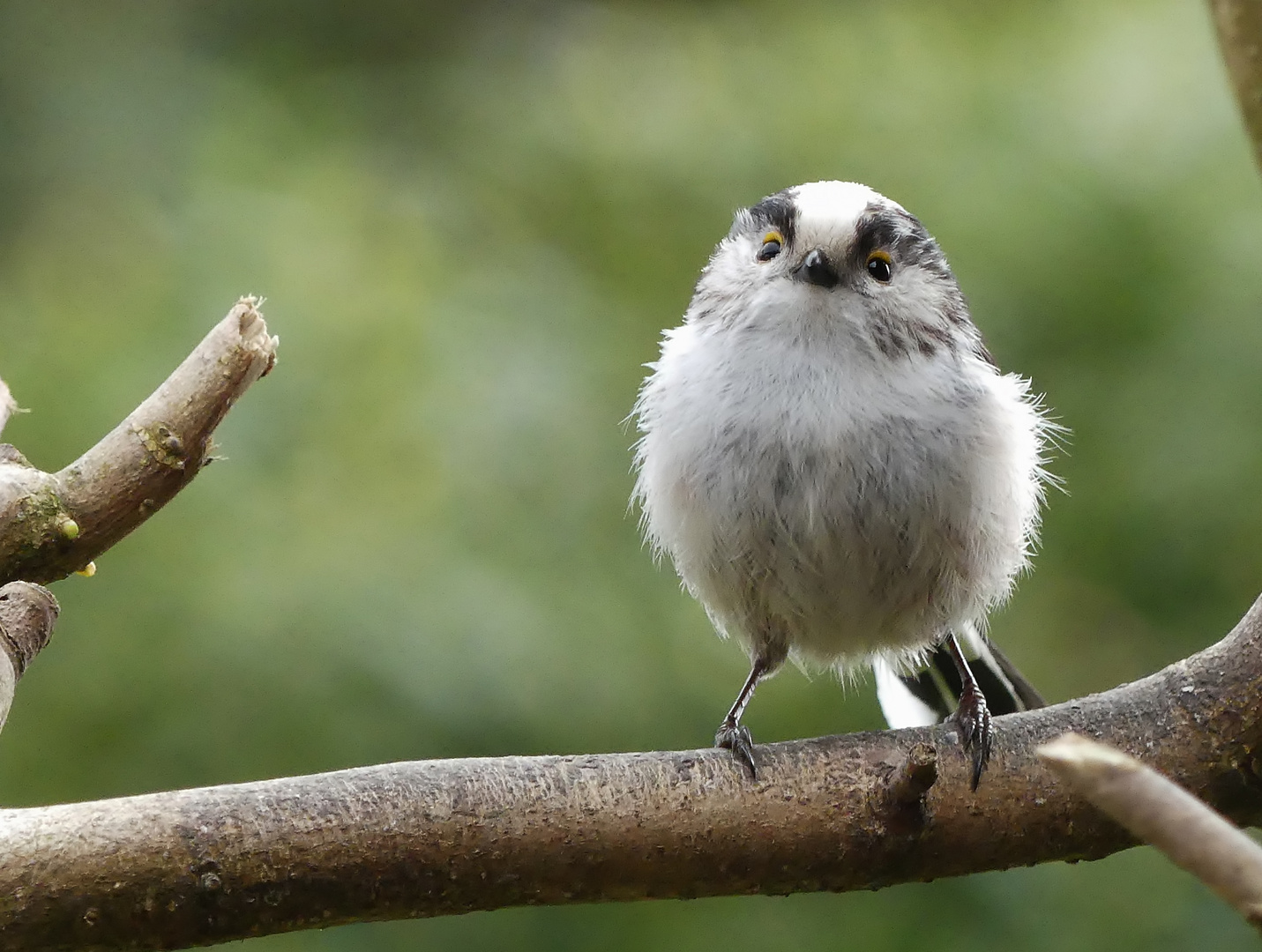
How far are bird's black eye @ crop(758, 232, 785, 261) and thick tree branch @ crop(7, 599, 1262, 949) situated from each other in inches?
36.9

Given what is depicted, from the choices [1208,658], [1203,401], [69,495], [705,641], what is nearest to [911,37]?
[1203,401]

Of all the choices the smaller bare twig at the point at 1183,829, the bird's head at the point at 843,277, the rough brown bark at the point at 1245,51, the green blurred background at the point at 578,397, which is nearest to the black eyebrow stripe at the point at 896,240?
the bird's head at the point at 843,277

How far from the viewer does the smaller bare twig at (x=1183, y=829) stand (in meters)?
1.18

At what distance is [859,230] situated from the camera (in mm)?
2648

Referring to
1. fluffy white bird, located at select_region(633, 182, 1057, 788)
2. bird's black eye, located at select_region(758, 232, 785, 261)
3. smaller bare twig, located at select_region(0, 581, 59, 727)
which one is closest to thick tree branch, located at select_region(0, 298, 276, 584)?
smaller bare twig, located at select_region(0, 581, 59, 727)

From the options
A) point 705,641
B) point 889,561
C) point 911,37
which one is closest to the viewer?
point 889,561

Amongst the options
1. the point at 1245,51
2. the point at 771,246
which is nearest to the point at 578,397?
the point at 771,246

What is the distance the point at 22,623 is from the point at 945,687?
1.86 meters

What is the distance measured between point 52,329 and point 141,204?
632 mm

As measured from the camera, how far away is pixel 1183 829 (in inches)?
46.4

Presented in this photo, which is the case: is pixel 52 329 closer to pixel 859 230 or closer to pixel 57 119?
pixel 57 119

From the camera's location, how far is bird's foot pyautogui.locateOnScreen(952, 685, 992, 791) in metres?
2.29

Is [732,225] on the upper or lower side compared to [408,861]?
upper

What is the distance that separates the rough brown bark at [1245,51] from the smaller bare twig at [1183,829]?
516mm
